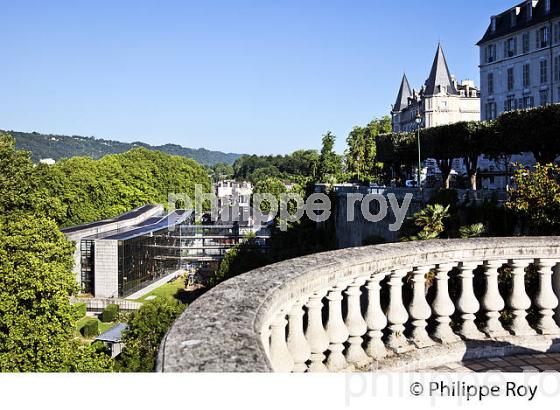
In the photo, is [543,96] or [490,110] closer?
[543,96]

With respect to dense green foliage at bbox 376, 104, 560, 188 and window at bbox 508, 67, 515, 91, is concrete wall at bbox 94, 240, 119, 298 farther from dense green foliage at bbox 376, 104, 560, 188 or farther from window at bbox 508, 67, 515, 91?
window at bbox 508, 67, 515, 91

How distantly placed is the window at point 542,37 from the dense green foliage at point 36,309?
1536 inches

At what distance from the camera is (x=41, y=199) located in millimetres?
42188

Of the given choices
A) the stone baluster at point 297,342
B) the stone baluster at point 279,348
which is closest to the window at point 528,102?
the stone baluster at point 297,342

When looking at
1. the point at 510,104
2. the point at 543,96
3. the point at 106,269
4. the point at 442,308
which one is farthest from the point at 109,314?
the point at 442,308

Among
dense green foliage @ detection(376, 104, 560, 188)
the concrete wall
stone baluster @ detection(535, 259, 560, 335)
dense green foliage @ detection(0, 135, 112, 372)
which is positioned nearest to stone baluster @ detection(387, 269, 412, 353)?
stone baluster @ detection(535, 259, 560, 335)

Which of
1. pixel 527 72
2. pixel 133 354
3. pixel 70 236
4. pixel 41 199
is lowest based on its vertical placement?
pixel 133 354

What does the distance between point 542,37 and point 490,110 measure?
25.2 feet

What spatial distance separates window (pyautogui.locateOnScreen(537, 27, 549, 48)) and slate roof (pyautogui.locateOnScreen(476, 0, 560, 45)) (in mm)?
670

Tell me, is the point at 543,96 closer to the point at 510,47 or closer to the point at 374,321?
the point at 510,47

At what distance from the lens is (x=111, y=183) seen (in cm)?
7012
